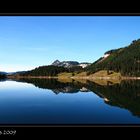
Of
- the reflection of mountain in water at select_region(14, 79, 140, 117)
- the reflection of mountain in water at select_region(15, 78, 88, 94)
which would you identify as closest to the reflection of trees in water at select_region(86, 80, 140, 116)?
the reflection of mountain in water at select_region(14, 79, 140, 117)

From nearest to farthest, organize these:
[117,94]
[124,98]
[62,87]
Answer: [124,98] < [117,94] < [62,87]

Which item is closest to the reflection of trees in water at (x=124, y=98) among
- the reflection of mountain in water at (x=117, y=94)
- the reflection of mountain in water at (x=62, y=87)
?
the reflection of mountain in water at (x=117, y=94)

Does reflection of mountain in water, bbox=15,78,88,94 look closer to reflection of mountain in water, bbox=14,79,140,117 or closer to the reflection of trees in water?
reflection of mountain in water, bbox=14,79,140,117

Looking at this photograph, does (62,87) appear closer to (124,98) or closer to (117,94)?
(117,94)

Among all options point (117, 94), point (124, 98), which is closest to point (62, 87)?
point (117, 94)

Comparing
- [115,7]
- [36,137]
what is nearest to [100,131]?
[36,137]

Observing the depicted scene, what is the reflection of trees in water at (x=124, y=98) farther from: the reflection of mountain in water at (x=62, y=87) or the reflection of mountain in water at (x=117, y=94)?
the reflection of mountain in water at (x=62, y=87)

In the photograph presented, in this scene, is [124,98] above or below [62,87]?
below

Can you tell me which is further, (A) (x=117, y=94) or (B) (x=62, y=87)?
(B) (x=62, y=87)

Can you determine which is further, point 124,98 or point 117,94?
point 117,94

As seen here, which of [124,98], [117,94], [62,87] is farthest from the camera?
[62,87]

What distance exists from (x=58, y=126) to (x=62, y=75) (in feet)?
227

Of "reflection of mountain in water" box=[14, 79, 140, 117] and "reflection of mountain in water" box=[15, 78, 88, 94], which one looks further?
"reflection of mountain in water" box=[15, 78, 88, 94]

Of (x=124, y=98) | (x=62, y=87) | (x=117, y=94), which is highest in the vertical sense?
(x=62, y=87)
